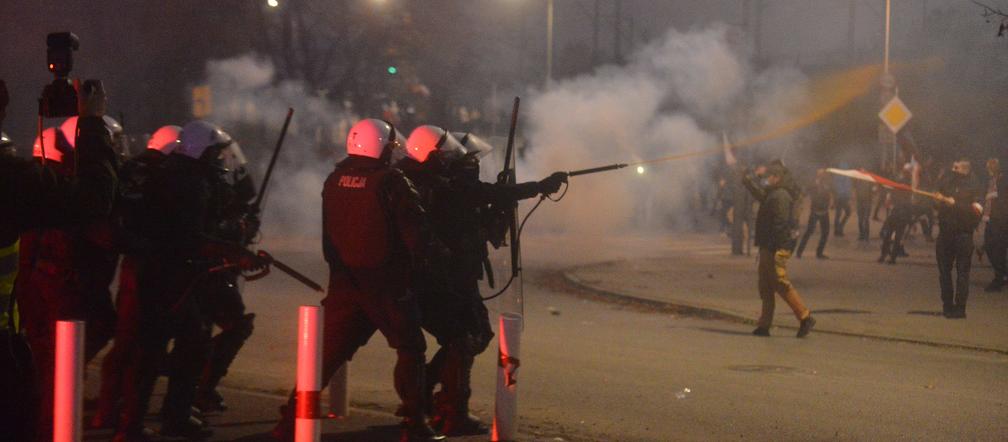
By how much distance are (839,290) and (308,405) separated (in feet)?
40.3

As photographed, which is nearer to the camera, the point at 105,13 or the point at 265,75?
the point at 105,13

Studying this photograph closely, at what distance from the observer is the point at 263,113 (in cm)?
2889

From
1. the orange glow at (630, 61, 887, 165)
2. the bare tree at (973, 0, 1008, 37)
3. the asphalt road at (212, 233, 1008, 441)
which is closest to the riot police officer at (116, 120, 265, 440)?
the asphalt road at (212, 233, 1008, 441)

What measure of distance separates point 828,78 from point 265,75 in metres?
19.0

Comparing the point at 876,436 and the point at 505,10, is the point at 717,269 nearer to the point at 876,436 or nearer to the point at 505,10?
the point at 876,436

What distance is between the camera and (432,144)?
6.55 metres

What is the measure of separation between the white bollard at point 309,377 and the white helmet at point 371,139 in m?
1.68

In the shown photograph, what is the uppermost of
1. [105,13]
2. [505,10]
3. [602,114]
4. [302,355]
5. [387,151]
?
[505,10]

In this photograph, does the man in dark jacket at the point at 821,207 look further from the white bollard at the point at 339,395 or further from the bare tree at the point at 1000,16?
the white bollard at the point at 339,395

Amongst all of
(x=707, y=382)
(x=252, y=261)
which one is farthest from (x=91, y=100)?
(x=707, y=382)

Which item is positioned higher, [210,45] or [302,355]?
[210,45]

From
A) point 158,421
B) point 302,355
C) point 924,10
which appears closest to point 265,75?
point 924,10

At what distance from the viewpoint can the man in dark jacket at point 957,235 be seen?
41.2 ft

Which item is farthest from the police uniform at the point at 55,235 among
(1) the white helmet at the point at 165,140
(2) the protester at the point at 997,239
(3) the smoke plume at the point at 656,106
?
(3) the smoke plume at the point at 656,106
